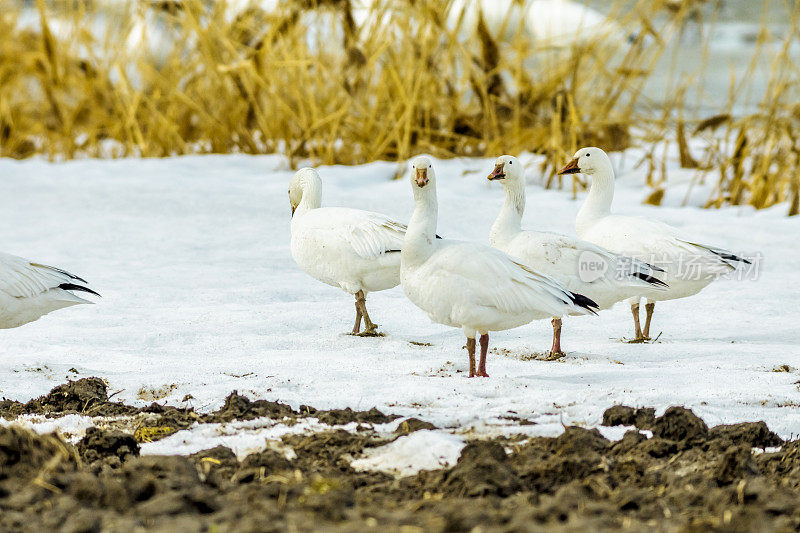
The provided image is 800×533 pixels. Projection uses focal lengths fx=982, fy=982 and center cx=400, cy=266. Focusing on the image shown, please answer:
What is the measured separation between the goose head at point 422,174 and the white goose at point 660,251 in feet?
4.47

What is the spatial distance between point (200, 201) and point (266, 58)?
5.96 feet

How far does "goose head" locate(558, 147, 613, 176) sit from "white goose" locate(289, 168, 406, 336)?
4.37 feet

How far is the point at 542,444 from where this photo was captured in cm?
314

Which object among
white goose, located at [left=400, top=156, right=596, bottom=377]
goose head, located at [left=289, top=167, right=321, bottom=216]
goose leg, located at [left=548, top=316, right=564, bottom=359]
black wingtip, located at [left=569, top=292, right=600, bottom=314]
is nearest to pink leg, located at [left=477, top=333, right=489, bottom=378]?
white goose, located at [left=400, top=156, right=596, bottom=377]

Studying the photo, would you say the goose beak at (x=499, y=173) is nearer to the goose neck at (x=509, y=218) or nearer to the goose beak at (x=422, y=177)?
the goose neck at (x=509, y=218)

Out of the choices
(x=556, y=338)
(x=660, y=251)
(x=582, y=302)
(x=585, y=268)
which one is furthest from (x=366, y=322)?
(x=660, y=251)

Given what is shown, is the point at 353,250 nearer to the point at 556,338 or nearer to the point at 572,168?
the point at 556,338

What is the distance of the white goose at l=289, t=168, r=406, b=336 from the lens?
544 centimetres

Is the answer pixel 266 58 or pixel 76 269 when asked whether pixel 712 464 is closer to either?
pixel 76 269

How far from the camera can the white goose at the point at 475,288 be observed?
4.36 metres

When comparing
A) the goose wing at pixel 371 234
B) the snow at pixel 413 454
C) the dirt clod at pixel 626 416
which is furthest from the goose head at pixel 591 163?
the snow at pixel 413 454

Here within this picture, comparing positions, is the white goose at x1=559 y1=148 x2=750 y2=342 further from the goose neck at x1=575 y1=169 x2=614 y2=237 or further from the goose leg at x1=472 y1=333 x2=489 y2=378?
the goose leg at x1=472 y1=333 x2=489 y2=378

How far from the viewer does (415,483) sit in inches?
112

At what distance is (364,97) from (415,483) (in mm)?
7222
